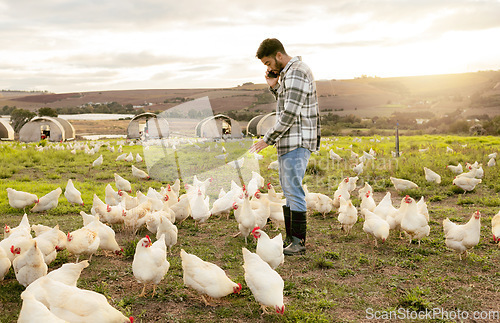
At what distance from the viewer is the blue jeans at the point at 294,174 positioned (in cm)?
476

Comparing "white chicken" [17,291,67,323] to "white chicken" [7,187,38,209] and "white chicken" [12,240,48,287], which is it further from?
"white chicken" [7,187,38,209]

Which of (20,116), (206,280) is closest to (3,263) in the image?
(206,280)

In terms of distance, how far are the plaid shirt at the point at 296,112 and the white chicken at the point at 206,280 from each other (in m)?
1.79

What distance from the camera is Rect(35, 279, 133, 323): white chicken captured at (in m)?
3.07

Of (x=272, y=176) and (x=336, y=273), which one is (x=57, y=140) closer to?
(x=272, y=176)

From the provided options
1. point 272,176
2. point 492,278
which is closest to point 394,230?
point 492,278

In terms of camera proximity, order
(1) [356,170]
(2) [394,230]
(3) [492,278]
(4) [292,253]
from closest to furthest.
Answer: (3) [492,278], (4) [292,253], (2) [394,230], (1) [356,170]

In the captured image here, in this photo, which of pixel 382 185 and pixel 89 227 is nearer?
pixel 89 227

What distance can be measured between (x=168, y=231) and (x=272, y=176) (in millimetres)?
6860

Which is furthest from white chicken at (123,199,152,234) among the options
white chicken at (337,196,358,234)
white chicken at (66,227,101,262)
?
white chicken at (337,196,358,234)

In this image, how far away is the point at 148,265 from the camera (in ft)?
13.2

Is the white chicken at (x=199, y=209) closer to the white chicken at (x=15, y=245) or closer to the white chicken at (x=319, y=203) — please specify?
the white chicken at (x=319, y=203)

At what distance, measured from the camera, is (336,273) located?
4578mm

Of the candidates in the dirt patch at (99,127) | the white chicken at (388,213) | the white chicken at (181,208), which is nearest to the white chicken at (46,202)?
the white chicken at (181,208)
